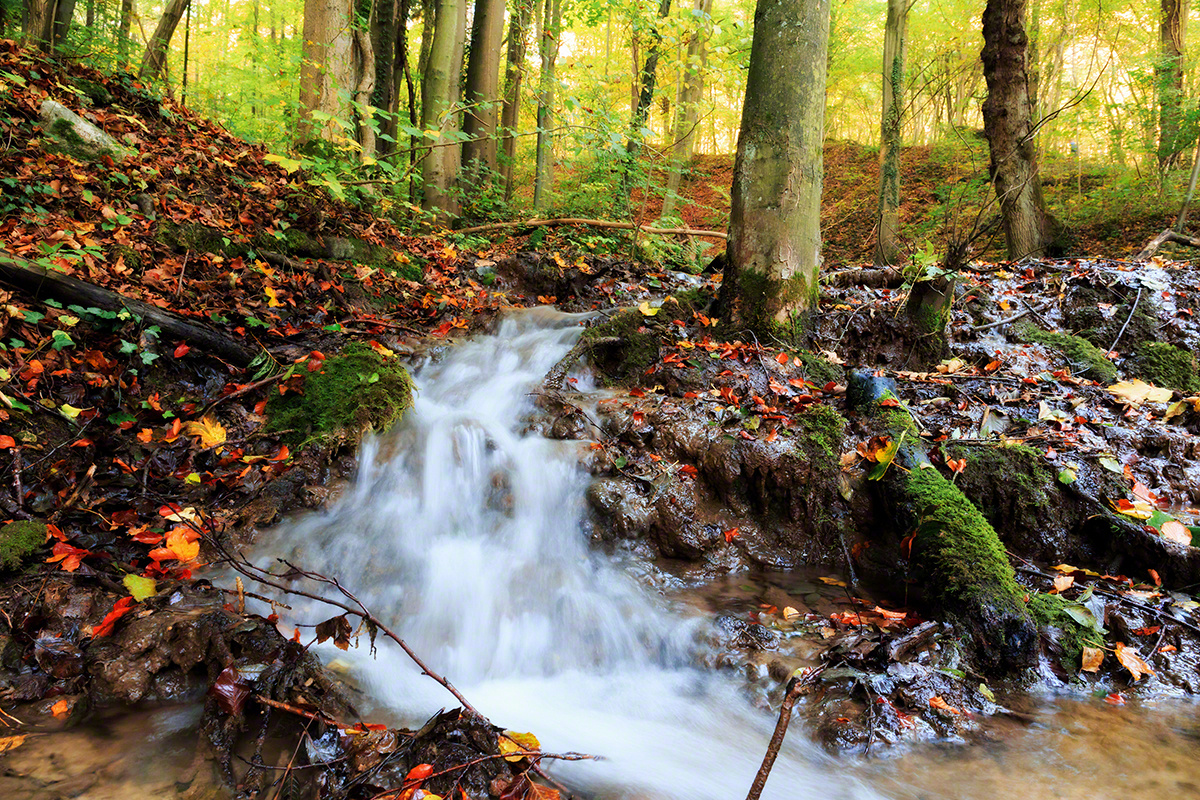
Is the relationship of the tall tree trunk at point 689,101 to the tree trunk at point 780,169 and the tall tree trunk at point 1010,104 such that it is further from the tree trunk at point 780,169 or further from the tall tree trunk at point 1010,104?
the tree trunk at point 780,169

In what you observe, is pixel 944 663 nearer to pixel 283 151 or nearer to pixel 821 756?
pixel 821 756

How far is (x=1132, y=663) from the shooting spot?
104 inches

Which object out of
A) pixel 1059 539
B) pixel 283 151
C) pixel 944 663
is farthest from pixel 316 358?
pixel 1059 539

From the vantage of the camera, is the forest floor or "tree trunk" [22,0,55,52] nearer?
the forest floor

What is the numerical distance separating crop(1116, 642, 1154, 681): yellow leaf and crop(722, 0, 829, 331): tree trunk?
285cm

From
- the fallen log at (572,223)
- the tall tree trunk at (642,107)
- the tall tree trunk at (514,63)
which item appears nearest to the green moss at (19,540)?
the fallen log at (572,223)

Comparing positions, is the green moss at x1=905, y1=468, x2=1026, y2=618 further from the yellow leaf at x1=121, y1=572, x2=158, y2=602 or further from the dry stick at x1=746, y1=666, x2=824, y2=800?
the yellow leaf at x1=121, y1=572, x2=158, y2=602

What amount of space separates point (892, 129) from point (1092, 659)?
9465 mm

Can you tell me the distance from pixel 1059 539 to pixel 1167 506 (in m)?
0.81

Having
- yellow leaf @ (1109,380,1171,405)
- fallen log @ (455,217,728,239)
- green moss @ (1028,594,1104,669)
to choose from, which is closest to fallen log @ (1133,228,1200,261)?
yellow leaf @ (1109,380,1171,405)

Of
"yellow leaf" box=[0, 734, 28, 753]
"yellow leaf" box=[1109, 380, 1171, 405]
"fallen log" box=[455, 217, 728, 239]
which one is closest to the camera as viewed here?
"yellow leaf" box=[0, 734, 28, 753]

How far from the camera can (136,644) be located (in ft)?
7.88

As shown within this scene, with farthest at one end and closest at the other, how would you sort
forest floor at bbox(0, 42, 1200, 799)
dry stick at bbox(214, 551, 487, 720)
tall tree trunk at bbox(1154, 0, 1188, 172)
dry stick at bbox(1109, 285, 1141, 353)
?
tall tree trunk at bbox(1154, 0, 1188, 172), dry stick at bbox(1109, 285, 1141, 353), forest floor at bbox(0, 42, 1200, 799), dry stick at bbox(214, 551, 487, 720)

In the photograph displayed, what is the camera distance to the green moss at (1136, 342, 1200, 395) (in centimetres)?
485
